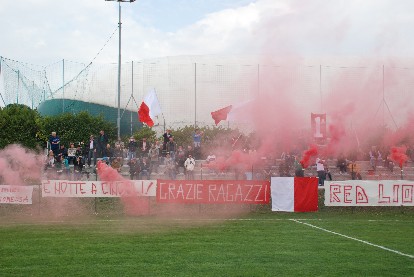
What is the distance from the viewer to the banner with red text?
1025 inches

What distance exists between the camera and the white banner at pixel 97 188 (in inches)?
1014

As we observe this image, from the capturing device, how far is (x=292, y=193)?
26188 mm

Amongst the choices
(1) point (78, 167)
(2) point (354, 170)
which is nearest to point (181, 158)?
(1) point (78, 167)

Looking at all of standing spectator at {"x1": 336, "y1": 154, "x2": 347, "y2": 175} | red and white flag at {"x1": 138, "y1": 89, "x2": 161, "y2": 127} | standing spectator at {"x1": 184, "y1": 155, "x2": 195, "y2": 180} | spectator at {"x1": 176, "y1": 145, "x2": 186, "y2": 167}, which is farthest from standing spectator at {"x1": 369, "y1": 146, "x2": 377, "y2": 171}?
red and white flag at {"x1": 138, "y1": 89, "x2": 161, "y2": 127}

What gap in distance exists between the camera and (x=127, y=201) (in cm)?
2622

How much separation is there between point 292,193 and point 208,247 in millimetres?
12027

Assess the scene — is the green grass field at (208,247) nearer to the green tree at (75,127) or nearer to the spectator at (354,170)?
the spectator at (354,170)

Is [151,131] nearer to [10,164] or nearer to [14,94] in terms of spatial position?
[10,164]

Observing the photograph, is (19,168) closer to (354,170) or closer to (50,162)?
(50,162)

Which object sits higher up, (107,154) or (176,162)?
(107,154)

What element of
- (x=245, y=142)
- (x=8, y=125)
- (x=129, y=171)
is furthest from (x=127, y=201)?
(x=8, y=125)

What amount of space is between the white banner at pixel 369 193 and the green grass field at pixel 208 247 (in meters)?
2.82

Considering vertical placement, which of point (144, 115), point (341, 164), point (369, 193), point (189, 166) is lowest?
point (369, 193)

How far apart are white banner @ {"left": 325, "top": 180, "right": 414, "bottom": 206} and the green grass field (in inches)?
111
